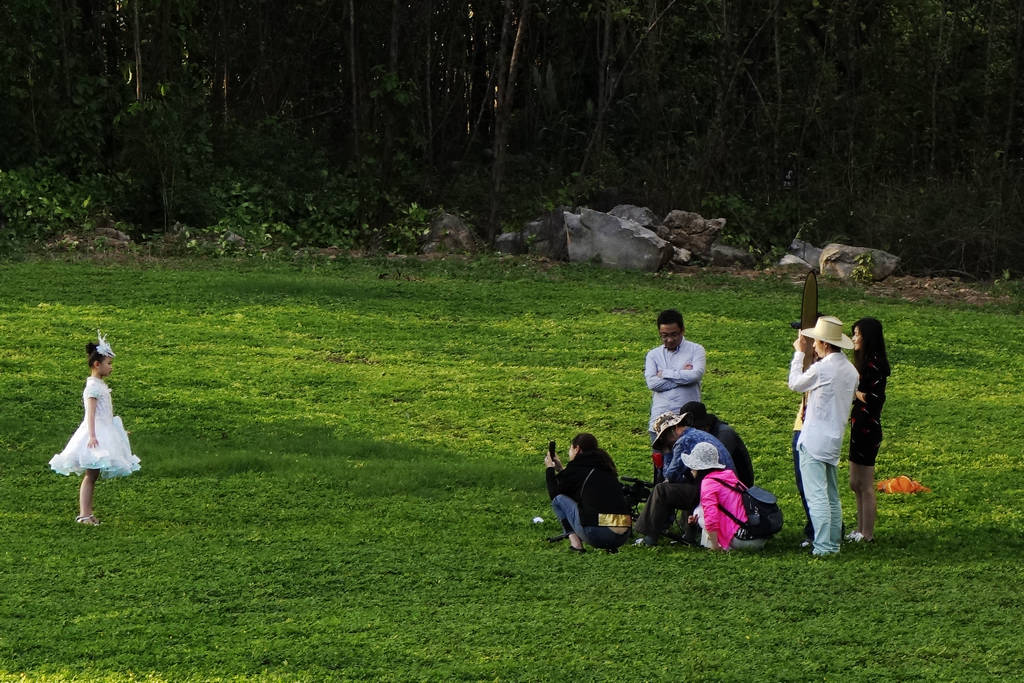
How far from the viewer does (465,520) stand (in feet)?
31.7

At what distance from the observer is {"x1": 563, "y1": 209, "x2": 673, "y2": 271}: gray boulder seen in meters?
20.9

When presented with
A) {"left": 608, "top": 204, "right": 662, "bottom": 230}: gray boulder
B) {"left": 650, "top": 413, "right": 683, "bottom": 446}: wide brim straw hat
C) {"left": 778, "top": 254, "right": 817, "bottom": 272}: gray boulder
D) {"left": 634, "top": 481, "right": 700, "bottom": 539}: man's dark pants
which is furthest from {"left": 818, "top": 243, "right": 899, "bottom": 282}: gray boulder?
{"left": 634, "top": 481, "right": 700, "bottom": 539}: man's dark pants

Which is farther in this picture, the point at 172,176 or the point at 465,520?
the point at 172,176

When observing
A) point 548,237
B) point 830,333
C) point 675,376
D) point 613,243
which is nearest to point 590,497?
point 675,376

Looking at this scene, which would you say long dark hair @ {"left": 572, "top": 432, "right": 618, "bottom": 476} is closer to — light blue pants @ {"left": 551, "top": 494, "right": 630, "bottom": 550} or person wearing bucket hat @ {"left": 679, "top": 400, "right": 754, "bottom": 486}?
light blue pants @ {"left": 551, "top": 494, "right": 630, "bottom": 550}

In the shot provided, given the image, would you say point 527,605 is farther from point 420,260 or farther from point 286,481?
point 420,260

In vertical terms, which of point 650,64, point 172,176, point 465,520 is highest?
point 650,64

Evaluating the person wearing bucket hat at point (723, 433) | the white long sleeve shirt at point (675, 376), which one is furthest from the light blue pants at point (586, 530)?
the white long sleeve shirt at point (675, 376)

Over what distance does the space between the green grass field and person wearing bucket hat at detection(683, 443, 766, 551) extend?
21 centimetres

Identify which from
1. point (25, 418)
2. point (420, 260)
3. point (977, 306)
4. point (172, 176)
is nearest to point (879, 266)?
point (977, 306)

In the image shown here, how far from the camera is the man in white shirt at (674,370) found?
947cm

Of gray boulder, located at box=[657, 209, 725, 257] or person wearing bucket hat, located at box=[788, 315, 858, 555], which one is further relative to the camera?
gray boulder, located at box=[657, 209, 725, 257]

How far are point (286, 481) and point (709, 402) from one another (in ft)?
15.9

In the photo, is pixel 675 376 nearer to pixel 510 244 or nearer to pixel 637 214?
pixel 510 244
